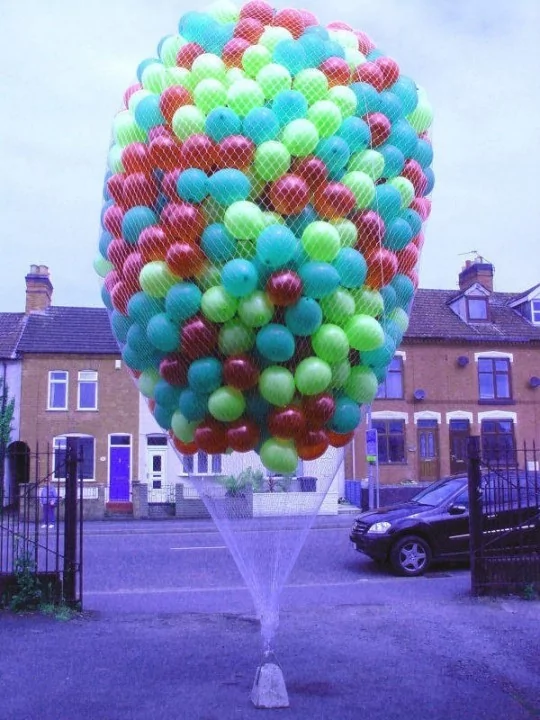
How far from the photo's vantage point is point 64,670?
655 centimetres

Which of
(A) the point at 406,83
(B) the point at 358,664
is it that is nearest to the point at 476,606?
(B) the point at 358,664

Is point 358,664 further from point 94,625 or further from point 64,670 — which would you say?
point 94,625

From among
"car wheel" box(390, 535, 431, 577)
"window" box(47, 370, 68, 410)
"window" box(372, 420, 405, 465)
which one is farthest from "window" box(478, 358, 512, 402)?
"car wheel" box(390, 535, 431, 577)

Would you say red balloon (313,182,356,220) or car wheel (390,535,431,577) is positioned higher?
red balloon (313,182,356,220)

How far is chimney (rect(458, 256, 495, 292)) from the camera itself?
32.5 meters

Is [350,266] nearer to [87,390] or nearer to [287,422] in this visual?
[287,422]

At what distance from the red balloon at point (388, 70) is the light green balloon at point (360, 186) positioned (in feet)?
3.17

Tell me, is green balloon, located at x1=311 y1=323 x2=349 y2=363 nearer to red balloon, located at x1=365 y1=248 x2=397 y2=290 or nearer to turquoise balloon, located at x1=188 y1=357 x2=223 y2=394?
red balloon, located at x1=365 y1=248 x2=397 y2=290

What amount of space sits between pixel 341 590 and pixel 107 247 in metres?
7.33

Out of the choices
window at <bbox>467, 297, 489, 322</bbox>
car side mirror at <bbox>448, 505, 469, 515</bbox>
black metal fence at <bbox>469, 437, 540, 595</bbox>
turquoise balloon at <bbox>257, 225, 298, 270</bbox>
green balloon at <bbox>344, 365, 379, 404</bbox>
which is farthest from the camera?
window at <bbox>467, 297, 489, 322</bbox>

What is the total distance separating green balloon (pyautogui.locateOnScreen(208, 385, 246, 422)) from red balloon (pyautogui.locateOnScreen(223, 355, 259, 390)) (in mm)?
58

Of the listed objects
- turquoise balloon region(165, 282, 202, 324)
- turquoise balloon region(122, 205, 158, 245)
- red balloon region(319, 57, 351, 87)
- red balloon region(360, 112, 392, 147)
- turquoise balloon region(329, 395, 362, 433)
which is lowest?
turquoise balloon region(329, 395, 362, 433)

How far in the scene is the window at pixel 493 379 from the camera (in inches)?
1180

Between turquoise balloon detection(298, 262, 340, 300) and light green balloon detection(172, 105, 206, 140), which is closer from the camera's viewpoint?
turquoise balloon detection(298, 262, 340, 300)
